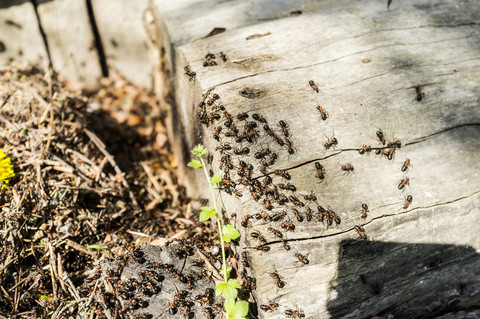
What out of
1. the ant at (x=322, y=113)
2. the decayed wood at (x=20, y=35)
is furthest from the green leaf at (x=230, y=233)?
the decayed wood at (x=20, y=35)

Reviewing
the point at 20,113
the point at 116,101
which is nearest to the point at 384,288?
the point at 20,113

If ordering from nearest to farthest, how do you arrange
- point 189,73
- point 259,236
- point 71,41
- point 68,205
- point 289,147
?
point 259,236, point 289,147, point 189,73, point 68,205, point 71,41

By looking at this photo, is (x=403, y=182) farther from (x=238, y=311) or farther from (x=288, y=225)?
(x=238, y=311)

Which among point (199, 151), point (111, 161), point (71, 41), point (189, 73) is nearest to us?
point (199, 151)

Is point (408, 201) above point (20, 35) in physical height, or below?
below

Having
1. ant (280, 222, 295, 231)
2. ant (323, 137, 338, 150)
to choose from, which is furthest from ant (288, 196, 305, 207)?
ant (323, 137, 338, 150)

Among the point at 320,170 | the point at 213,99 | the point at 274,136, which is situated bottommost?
the point at 320,170

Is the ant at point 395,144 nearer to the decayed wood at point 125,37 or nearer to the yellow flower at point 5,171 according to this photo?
the yellow flower at point 5,171

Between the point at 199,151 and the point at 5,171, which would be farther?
the point at 5,171

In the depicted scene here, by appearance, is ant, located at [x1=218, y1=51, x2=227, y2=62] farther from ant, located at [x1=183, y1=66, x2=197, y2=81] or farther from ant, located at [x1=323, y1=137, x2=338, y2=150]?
ant, located at [x1=323, y1=137, x2=338, y2=150]

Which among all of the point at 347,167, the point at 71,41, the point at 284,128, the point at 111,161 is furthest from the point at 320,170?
the point at 71,41
